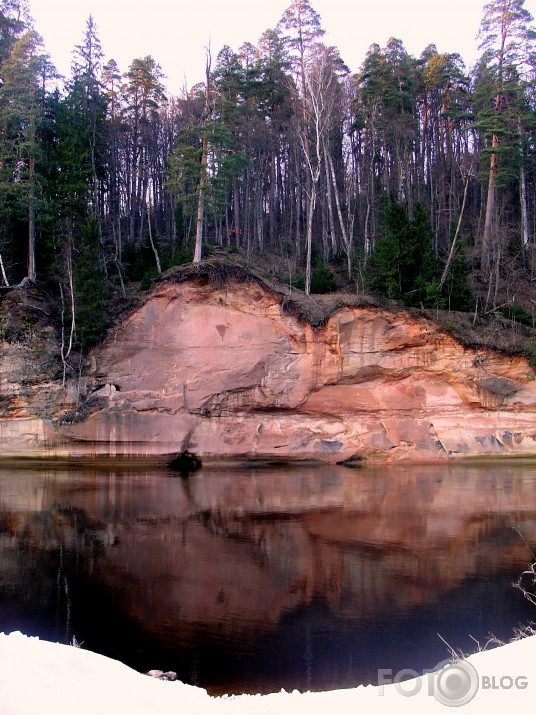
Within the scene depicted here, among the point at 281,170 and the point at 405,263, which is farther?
the point at 281,170

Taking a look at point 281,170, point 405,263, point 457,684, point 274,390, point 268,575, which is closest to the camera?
→ point 457,684

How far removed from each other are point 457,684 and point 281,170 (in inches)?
1725

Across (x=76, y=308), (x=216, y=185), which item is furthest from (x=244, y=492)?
(x=216, y=185)

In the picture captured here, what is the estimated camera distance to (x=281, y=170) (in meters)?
45.3

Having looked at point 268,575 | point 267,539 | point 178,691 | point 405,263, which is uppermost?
point 405,263

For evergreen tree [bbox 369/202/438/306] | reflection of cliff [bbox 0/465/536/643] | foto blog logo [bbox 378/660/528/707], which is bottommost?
reflection of cliff [bbox 0/465/536/643]

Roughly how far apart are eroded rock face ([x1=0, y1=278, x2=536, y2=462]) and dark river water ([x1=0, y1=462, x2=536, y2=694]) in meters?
6.76

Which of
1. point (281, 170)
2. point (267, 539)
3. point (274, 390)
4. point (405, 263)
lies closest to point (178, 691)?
point (267, 539)

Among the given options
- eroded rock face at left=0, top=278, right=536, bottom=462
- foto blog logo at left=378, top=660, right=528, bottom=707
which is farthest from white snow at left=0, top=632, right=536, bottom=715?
eroded rock face at left=0, top=278, right=536, bottom=462

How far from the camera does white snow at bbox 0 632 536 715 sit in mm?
4098

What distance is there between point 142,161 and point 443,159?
2035cm

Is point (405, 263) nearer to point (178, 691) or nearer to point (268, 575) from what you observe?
point (268, 575)

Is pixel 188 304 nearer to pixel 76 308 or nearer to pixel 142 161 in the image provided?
pixel 76 308

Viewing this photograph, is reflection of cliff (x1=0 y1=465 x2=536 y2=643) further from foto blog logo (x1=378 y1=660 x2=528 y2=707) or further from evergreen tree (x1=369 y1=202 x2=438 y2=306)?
evergreen tree (x1=369 y1=202 x2=438 y2=306)
